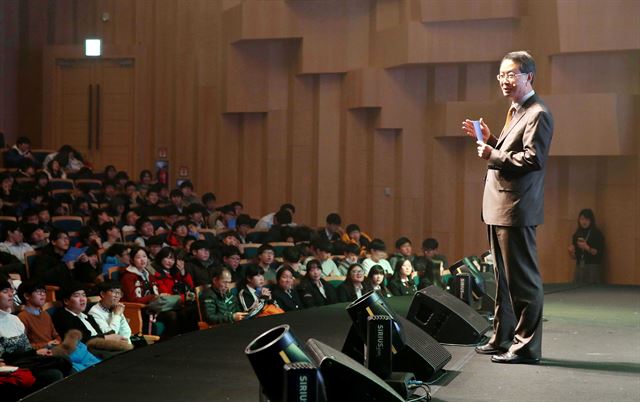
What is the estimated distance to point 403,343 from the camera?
315 centimetres

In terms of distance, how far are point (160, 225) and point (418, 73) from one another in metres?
3.10

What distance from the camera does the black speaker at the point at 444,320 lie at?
3.92m

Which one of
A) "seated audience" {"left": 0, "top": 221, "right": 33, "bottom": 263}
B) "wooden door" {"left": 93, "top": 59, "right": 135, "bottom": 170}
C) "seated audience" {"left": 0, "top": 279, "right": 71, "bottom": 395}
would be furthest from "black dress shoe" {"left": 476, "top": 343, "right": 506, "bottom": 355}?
"wooden door" {"left": 93, "top": 59, "right": 135, "bottom": 170}

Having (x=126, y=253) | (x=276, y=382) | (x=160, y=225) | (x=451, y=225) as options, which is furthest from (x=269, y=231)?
(x=276, y=382)

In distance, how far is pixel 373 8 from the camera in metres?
10.7

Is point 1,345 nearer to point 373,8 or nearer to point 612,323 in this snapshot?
point 612,323

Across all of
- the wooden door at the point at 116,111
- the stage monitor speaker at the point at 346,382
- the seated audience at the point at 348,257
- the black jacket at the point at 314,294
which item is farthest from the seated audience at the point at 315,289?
the wooden door at the point at 116,111

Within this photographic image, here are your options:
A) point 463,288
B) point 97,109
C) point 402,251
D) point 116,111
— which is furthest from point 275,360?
point 97,109

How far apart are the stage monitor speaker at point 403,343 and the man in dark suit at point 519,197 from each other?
1.06 feet

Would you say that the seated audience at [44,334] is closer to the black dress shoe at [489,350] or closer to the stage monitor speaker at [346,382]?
the black dress shoe at [489,350]

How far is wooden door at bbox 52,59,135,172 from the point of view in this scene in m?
13.6

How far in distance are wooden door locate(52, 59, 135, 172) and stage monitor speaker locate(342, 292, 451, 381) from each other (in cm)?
1066

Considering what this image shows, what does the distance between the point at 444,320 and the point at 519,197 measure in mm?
730

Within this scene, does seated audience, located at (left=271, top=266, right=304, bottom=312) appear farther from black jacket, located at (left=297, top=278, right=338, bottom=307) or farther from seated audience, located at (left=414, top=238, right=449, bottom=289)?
seated audience, located at (left=414, top=238, right=449, bottom=289)
